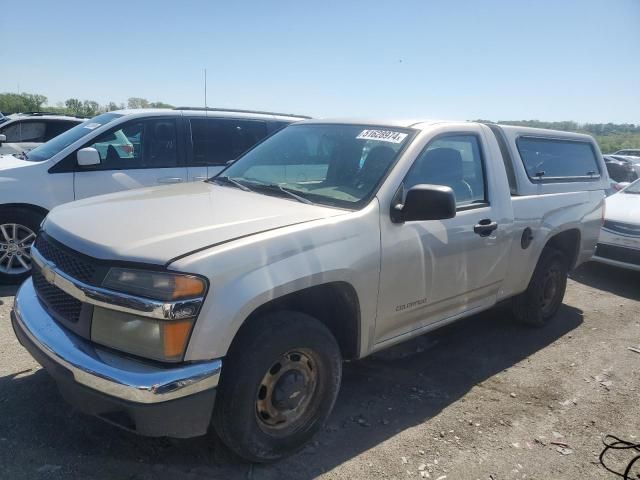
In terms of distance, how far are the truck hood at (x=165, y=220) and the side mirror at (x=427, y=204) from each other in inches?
16.5

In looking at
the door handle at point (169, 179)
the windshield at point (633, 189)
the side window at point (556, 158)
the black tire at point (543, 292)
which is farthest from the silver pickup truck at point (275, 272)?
the windshield at point (633, 189)

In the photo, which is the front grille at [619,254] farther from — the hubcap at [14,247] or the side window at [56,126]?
the side window at [56,126]

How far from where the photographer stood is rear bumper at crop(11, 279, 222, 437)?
7.17 ft

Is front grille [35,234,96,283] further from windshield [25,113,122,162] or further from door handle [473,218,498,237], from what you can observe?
windshield [25,113,122,162]

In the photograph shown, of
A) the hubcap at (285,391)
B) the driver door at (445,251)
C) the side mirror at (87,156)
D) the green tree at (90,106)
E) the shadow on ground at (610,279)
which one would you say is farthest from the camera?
the green tree at (90,106)

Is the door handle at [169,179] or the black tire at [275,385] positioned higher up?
the door handle at [169,179]

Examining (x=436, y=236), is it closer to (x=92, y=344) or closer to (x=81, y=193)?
(x=92, y=344)

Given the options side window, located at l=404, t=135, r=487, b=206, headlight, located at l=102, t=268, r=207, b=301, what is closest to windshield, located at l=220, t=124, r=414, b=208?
side window, located at l=404, t=135, r=487, b=206

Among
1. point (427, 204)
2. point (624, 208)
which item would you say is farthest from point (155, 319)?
point (624, 208)

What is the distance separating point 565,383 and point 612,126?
34.1m

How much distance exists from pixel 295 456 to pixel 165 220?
4.75 ft

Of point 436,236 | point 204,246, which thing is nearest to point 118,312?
point 204,246

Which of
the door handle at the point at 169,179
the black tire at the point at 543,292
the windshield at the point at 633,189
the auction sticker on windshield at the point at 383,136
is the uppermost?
the auction sticker on windshield at the point at 383,136

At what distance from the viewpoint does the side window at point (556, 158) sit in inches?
176
